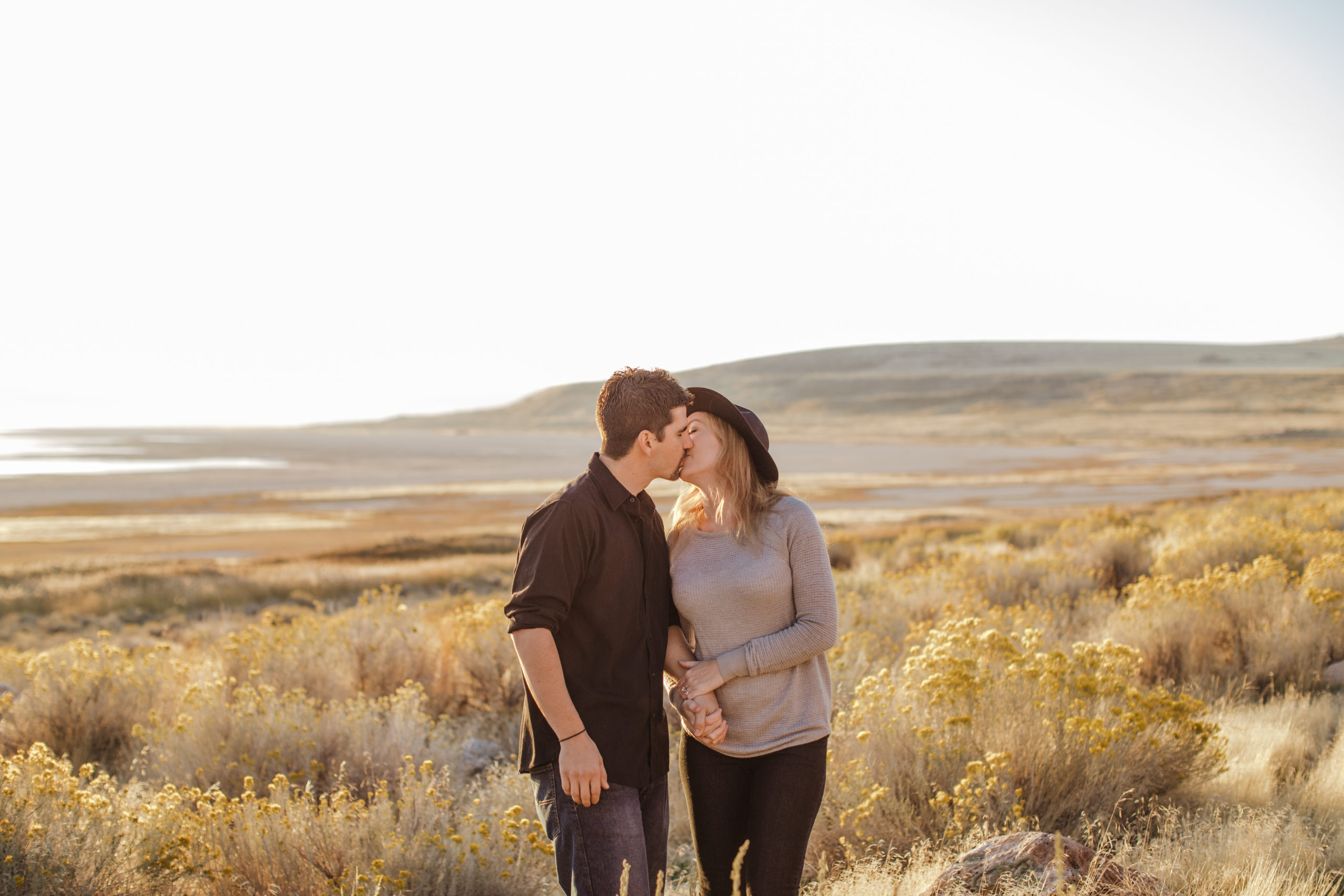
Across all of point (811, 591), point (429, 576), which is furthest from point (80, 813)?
point (429, 576)

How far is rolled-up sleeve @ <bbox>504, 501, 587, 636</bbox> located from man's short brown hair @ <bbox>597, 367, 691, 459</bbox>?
271 millimetres

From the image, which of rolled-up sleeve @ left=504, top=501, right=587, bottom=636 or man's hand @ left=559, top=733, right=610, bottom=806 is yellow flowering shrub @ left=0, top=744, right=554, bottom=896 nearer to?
man's hand @ left=559, top=733, right=610, bottom=806

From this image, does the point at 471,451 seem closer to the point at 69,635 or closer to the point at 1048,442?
the point at 1048,442

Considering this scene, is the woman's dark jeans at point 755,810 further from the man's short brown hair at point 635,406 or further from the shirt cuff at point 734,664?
the man's short brown hair at point 635,406

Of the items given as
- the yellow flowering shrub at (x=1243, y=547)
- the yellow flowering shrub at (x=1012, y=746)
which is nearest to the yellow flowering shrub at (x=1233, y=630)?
the yellow flowering shrub at (x=1243, y=547)

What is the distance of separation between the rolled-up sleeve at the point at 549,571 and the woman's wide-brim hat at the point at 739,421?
0.55 metres

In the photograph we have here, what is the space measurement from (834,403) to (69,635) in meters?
106

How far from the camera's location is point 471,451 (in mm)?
70812

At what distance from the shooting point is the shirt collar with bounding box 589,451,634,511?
263 centimetres

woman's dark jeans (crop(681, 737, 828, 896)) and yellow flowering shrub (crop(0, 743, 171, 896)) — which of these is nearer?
woman's dark jeans (crop(681, 737, 828, 896))

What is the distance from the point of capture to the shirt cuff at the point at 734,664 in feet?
9.00

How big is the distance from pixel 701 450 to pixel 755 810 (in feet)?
3.78

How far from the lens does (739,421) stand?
113 inches

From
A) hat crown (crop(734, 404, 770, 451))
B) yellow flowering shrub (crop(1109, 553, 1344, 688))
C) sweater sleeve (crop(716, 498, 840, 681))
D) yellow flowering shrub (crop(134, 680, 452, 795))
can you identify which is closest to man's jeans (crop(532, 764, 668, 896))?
sweater sleeve (crop(716, 498, 840, 681))
